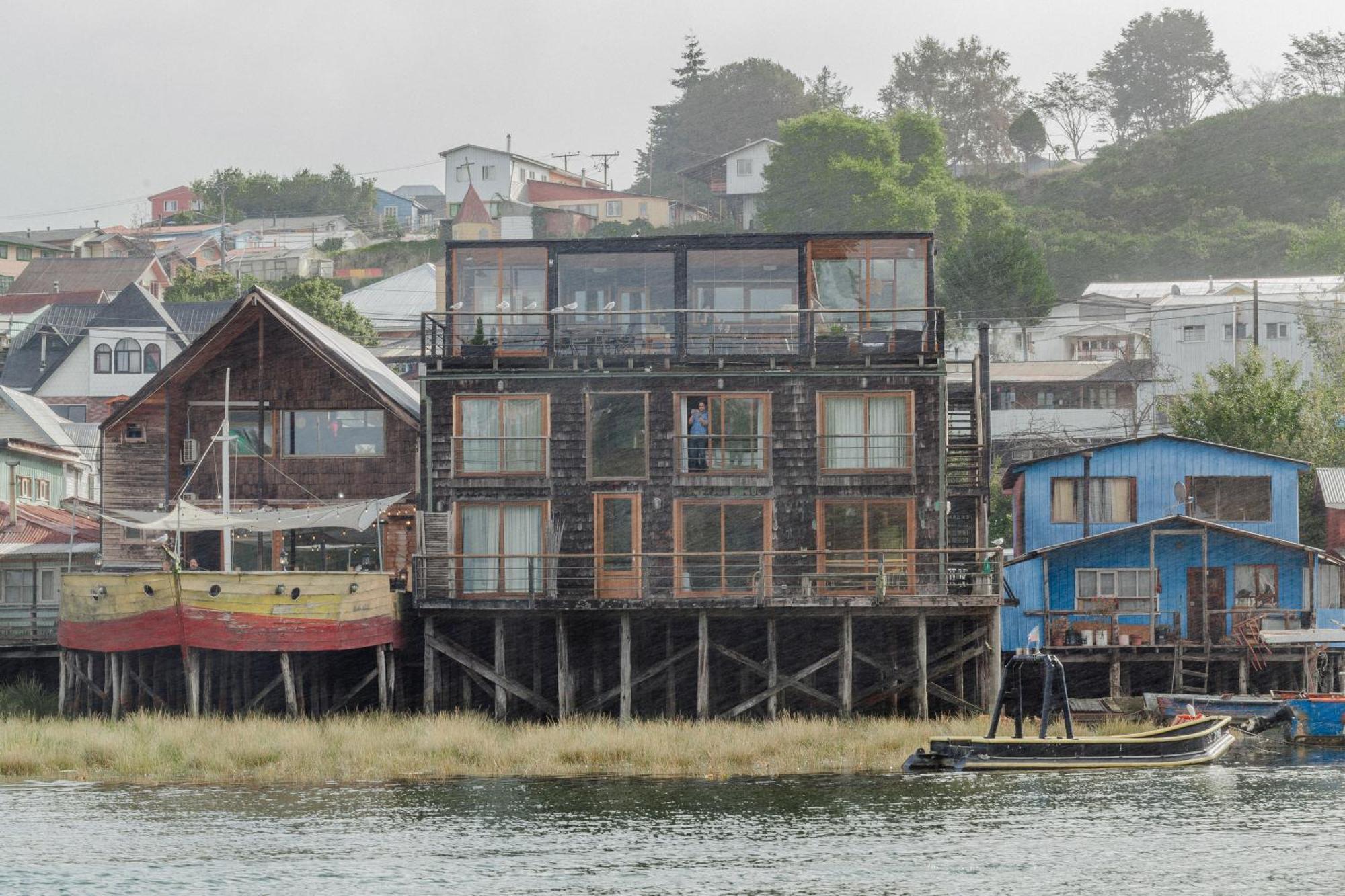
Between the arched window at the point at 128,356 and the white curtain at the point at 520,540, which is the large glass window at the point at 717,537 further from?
the arched window at the point at 128,356

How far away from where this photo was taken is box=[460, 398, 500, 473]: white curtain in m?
41.4

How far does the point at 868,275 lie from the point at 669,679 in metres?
10.8

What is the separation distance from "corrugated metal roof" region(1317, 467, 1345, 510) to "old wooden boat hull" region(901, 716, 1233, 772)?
72.7ft

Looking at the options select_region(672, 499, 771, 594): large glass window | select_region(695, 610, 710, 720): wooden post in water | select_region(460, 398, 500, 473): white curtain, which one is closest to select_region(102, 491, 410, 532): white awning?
select_region(460, 398, 500, 473): white curtain

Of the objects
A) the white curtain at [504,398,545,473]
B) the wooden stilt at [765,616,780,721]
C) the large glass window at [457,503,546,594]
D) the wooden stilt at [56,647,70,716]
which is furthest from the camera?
the white curtain at [504,398,545,473]

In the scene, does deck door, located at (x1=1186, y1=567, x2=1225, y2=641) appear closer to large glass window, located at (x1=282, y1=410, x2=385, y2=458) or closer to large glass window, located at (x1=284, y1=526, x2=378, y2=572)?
large glass window, located at (x1=284, y1=526, x2=378, y2=572)

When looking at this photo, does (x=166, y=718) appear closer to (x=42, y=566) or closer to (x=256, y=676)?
(x=256, y=676)

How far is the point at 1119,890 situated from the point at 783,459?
16466mm

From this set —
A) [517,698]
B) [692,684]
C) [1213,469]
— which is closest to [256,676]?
[517,698]

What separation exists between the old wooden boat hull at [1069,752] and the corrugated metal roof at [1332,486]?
22.2 metres

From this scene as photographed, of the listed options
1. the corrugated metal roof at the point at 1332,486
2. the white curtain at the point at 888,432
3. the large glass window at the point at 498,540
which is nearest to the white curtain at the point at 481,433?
the large glass window at the point at 498,540

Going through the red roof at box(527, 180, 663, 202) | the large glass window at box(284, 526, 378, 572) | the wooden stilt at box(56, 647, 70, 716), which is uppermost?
the red roof at box(527, 180, 663, 202)

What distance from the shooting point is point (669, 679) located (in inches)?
1588

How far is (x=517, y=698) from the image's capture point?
40.5 metres
